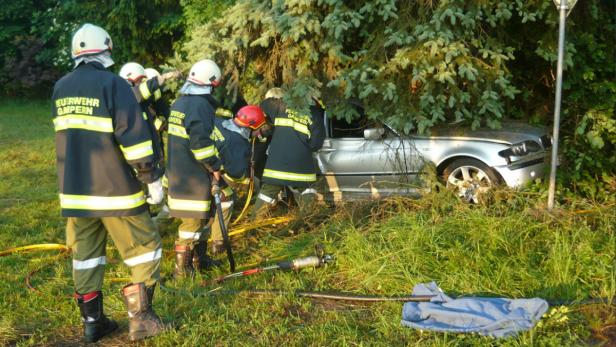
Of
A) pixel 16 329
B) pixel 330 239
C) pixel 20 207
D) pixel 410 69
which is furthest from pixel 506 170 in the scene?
pixel 20 207

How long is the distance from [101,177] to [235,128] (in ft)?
8.37

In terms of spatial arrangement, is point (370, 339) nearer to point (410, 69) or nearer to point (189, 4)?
point (410, 69)

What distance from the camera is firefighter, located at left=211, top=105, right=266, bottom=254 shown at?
20.0 feet

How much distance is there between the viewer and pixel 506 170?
6.68 m

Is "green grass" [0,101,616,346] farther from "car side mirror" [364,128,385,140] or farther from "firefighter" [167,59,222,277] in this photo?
"car side mirror" [364,128,385,140]

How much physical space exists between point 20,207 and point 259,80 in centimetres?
369

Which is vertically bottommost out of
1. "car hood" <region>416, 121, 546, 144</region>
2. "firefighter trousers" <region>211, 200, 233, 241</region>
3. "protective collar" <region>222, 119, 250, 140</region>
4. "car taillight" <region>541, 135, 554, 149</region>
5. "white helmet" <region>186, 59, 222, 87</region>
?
"firefighter trousers" <region>211, 200, 233, 241</region>

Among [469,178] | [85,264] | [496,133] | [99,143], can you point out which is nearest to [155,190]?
[99,143]

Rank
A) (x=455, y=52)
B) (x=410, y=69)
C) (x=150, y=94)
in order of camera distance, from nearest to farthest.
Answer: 1. (x=455, y=52)
2. (x=410, y=69)
3. (x=150, y=94)

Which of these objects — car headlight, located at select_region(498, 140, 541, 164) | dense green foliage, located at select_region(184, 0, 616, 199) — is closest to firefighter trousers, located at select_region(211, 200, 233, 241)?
dense green foliage, located at select_region(184, 0, 616, 199)

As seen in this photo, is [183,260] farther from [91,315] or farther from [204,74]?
[204,74]

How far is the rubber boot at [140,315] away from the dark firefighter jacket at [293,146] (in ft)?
9.16

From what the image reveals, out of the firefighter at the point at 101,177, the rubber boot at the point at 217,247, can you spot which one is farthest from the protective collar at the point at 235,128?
the firefighter at the point at 101,177

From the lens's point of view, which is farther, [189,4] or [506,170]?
[189,4]
